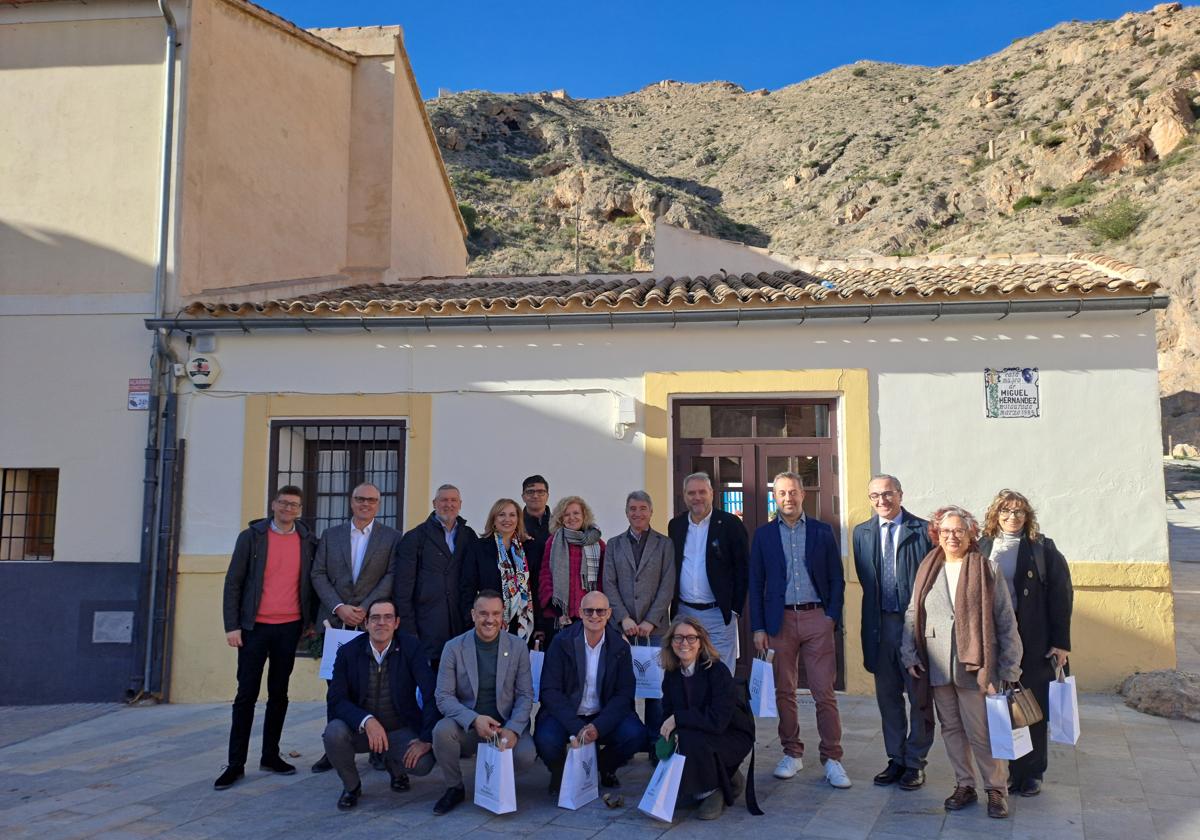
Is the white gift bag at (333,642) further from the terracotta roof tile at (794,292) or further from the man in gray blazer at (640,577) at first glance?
the terracotta roof tile at (794,292)

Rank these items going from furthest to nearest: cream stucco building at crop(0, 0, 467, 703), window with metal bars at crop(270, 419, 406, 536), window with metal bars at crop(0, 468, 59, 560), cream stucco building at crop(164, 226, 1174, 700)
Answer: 1. window with metal bars at crop(0, 468, 59, 560)
2. window with metal bars at crop(270, 419, 406, 536)
3. cream stucco building at crop(0, 0, 467, 703)
4. cream stucco building at crop(164, 226, 1174, 700)

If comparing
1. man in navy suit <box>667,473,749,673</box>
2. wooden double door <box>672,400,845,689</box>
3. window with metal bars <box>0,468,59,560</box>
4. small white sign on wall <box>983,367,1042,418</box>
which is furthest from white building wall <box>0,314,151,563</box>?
small white sign on wall <box>983,367,1042,418</box>

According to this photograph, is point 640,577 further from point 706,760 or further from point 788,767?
point 788,767

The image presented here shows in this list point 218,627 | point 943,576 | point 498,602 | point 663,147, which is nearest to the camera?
point 943,576

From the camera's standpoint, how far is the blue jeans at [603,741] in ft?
13.7

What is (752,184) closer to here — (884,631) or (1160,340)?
(1160,340)

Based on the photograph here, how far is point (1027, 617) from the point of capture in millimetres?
4102

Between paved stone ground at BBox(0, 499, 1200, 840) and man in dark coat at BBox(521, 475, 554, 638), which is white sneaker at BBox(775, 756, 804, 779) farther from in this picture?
man in dark coat at BBox(521, 475, 554, 638)

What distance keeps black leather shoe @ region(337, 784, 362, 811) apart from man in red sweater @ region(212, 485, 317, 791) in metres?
0.76

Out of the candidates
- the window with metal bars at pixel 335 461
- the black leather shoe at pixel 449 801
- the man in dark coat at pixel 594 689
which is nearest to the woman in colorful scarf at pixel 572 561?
the man in dark coat at pixel 594 689

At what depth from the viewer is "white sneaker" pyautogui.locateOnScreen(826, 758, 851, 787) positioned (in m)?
4.29

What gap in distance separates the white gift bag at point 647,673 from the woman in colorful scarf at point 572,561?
469mm

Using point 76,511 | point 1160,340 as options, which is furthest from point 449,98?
point 76,511

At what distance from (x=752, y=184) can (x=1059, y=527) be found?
1712 inches
